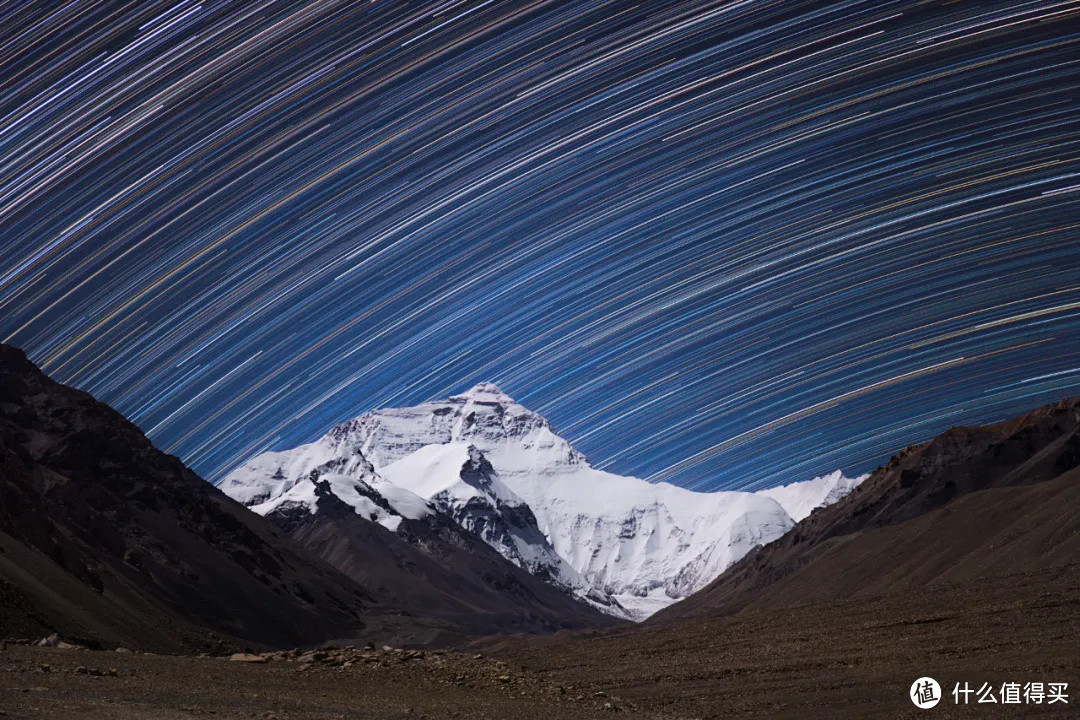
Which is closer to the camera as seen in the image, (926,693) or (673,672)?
(926,693)

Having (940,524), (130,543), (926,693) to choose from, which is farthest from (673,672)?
(130,543)

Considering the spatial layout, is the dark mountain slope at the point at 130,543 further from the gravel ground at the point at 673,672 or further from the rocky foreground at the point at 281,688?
the rocky foreground at the point at 281,688

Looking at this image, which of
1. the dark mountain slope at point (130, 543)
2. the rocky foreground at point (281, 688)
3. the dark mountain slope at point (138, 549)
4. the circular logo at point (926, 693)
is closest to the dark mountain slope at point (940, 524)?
the circular logo at point (926, 693)

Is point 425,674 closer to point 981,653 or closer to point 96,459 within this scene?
point 981,653

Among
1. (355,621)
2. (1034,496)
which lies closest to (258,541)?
(355,621)

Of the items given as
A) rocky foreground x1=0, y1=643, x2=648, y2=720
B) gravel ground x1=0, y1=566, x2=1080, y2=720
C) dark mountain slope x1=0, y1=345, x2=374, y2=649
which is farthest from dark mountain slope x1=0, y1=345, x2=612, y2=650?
rocky foreground x1=0, y1=643, x2=648, y2=720

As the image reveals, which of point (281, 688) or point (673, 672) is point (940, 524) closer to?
point (673, 672)
